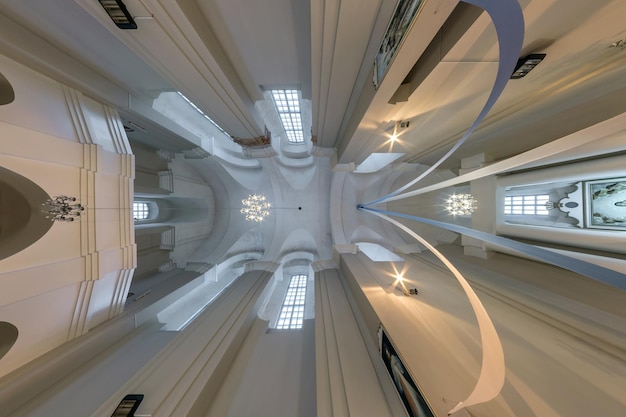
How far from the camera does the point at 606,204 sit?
253 centimetres

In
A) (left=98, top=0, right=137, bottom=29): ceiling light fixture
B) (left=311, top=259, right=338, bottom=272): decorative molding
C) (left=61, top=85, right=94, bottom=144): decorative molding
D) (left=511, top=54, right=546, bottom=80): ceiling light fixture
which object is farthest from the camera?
(left=311, top=259, right=338, bottom=272): decorative molding

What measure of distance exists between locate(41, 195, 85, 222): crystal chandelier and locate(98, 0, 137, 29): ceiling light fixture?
1.99m

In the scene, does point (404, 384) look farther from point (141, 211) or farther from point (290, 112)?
point (141, 211)

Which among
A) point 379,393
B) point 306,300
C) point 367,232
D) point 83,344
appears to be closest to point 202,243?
point 306,300

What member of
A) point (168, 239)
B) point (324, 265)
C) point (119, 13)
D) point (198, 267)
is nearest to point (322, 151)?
point (324, 265)

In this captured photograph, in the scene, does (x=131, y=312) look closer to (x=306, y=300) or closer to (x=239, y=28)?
(x=306, y=300)

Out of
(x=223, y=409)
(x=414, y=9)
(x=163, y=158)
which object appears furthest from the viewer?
(x=163, y=158)

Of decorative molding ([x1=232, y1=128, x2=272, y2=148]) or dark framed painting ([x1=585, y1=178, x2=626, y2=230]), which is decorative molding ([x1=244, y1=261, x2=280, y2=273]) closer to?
decorative molding ([x1=232, y1=128, x2=272, y2=148])

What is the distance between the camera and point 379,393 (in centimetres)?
236

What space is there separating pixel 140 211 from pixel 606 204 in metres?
8.87

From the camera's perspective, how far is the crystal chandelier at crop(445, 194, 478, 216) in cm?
422

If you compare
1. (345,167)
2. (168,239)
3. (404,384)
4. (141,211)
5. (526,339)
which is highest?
(345,167)

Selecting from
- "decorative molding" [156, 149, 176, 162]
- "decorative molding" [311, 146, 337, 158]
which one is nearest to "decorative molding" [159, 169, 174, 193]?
"decorative molding" [156, 149, 176, 162]

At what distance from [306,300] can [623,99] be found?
19.9 feet
